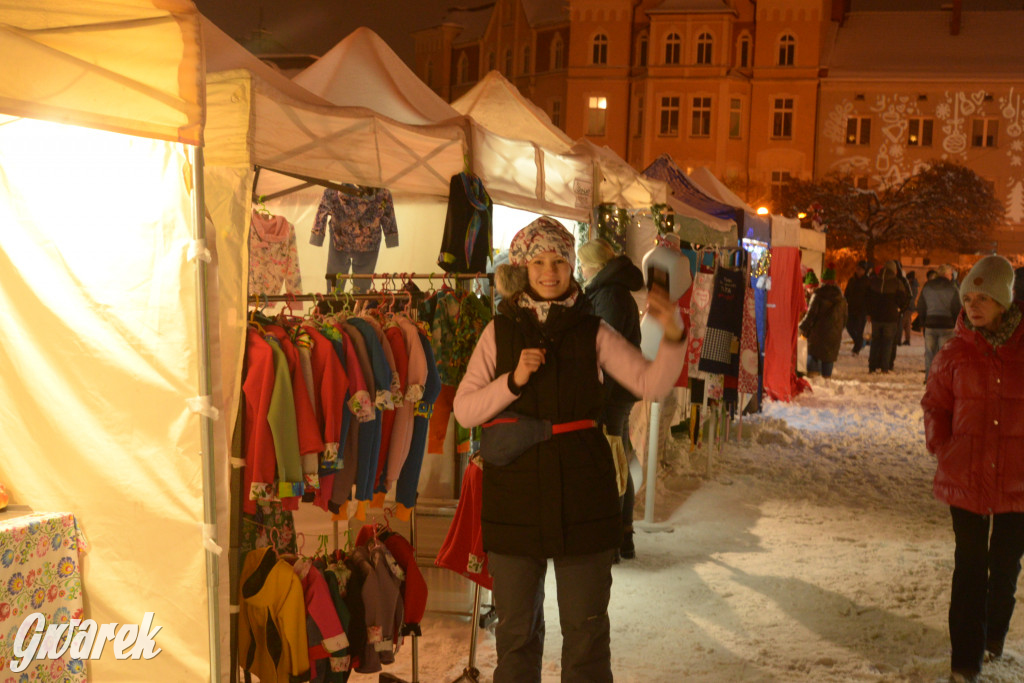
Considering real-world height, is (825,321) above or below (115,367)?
above

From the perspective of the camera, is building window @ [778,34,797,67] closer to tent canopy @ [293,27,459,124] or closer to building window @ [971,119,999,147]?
building window @ [971,119,999,147]

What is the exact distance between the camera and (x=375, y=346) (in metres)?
3.89

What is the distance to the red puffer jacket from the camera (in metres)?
3.92

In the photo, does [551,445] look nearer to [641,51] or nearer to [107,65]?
[107,65]

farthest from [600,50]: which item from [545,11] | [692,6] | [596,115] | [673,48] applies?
[692,6]

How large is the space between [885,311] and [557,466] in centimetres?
1475

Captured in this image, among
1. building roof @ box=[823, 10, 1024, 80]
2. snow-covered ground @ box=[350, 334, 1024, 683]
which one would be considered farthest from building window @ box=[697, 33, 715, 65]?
snow-covered ground @ box=[350, 334, 1024, 683]

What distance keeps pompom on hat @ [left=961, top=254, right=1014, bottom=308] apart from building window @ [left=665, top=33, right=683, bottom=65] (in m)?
37.7

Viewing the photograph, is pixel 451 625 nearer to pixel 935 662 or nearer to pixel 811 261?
pixel 935 662

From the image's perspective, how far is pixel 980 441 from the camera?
13.1ft

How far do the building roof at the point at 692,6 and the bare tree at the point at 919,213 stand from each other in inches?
411

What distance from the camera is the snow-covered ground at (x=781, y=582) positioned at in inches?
172

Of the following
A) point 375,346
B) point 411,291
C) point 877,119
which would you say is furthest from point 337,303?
point 877,119

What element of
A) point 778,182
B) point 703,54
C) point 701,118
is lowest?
point 778,182
